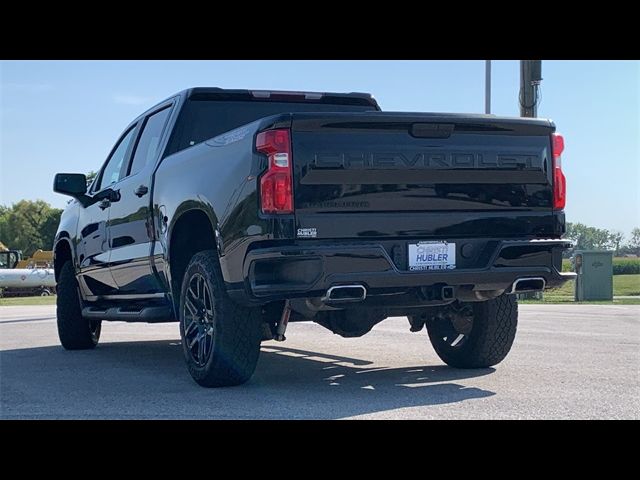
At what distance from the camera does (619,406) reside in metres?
5.61

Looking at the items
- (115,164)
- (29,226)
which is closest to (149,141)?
(115,164)

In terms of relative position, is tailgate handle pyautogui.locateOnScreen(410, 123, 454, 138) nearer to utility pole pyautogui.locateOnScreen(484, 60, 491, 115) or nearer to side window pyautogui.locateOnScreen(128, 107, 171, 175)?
side window pyautogui.locateOnScreen(128, 107, 171, 175)

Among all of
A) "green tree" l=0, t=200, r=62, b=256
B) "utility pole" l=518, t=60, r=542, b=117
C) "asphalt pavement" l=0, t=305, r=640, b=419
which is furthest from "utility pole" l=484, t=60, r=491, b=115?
"green tree" l=0, t=200, r=62, b=256

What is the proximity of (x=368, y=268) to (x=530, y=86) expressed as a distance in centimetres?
1872

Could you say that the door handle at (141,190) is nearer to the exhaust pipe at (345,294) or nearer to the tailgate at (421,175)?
the tailgate at (421,175)

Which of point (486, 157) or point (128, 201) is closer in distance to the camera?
point (486, 157)

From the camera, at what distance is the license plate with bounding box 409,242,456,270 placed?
5.88 m

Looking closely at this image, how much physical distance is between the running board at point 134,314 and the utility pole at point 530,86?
16555 millimetres

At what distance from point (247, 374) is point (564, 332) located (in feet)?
18.6

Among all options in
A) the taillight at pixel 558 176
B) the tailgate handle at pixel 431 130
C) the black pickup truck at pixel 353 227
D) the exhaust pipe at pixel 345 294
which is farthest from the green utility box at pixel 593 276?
the exhaust pipe at pixel 345 294

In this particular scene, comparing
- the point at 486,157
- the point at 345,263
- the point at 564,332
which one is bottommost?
the point at 564,332

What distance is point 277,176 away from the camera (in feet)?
18.6
